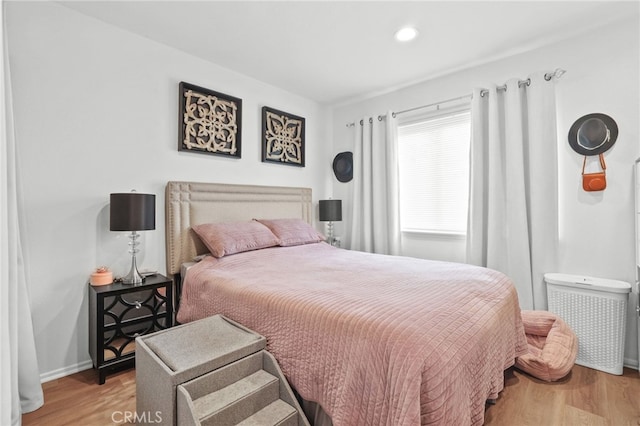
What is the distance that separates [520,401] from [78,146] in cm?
338

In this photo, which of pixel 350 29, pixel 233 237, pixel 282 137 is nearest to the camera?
pixel 350 29

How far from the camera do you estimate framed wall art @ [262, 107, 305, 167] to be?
342cm

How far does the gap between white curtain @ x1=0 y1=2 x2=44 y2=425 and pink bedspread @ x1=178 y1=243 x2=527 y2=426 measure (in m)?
0.84

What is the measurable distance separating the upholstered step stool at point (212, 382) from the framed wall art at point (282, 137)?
2273 millimetres

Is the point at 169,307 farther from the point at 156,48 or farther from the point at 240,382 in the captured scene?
the point at 156,48

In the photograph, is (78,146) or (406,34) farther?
(406,34)

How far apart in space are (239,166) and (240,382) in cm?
225

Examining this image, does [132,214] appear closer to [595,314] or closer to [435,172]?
[435,172]

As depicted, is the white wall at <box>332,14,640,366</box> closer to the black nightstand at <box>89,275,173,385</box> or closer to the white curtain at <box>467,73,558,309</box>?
the white curtain at <box>467,73,558,309</box>

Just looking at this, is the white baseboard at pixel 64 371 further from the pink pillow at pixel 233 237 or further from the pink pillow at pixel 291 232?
the pink pillow at pixel 291 232

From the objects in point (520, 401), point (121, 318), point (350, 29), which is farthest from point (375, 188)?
point (121, 318)

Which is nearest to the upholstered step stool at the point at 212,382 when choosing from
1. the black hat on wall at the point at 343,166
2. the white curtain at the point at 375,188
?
the white curtain at the point at 375,188

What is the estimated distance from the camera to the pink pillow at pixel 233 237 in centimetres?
251

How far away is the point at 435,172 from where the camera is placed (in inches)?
133
